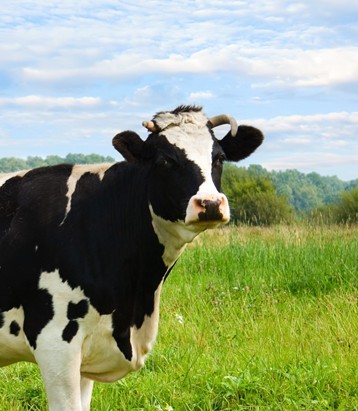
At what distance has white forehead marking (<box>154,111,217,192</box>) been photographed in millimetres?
4848

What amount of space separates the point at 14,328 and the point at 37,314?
26 cm

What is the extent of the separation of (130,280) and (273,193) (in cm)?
4483

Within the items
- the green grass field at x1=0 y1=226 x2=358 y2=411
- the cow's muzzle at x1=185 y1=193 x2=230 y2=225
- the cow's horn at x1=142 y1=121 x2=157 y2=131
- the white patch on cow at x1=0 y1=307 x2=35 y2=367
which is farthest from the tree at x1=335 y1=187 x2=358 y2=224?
the cow's muzzle at x1=185 y1=193 x2=230 y2=225

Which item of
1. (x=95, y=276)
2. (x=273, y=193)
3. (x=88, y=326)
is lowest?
(x=273, y=193)

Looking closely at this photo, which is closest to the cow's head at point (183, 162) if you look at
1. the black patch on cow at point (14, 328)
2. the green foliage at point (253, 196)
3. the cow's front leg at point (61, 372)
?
the cow's front leg at point (61, 372)

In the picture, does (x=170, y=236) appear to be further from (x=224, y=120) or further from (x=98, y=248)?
(x=224, y=120)

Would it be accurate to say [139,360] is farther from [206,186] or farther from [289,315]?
[289,315]

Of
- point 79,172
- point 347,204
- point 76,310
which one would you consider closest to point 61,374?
point 76,310

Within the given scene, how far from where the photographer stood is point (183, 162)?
485 cm

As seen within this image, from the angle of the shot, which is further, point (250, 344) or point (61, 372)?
point (250, 344)

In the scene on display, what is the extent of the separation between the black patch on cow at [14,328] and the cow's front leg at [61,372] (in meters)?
0.26

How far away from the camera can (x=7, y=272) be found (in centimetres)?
518

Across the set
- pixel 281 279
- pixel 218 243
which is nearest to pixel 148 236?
pixel 281 279

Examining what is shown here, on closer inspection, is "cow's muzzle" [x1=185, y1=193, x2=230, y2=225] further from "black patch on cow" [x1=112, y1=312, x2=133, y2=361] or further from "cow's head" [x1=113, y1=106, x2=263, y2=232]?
"black patch on cow" [x1=112, y1=312, x2=133, y2=361]
